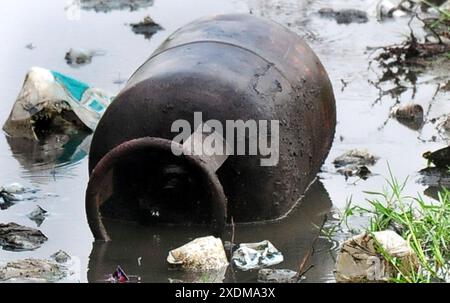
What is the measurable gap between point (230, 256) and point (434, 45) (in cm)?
385

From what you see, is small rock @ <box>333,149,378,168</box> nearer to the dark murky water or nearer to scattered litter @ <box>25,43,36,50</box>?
the dark murky water

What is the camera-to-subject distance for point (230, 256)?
4973mm

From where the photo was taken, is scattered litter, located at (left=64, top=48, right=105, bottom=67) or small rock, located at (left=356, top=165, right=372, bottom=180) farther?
scattered litter, located at (left=64, top=48, right=105, bottom=67)

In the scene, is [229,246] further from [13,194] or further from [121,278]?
[13,194]

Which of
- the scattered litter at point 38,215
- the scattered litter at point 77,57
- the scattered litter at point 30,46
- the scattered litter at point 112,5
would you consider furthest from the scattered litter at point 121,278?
the scattered litter at point 112,5

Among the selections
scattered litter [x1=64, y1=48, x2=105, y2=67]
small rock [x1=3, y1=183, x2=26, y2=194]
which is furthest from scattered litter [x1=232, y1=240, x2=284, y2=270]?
scattered litter [x1=64, y1=48, x2=105, y2=67]

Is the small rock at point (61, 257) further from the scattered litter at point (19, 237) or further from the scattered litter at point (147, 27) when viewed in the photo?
the scattered litter at point (147, 27)

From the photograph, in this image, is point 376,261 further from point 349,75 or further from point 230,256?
point 349,75

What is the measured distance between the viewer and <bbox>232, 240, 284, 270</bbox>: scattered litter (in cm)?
490

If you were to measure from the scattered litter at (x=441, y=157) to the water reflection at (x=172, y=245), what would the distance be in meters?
0.84

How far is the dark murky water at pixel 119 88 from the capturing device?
5121 millimetres

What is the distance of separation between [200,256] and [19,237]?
2.75 feet

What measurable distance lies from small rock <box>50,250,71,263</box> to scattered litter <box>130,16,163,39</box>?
4.24 m

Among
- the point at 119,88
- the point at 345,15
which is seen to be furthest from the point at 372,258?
the point at 345,15
